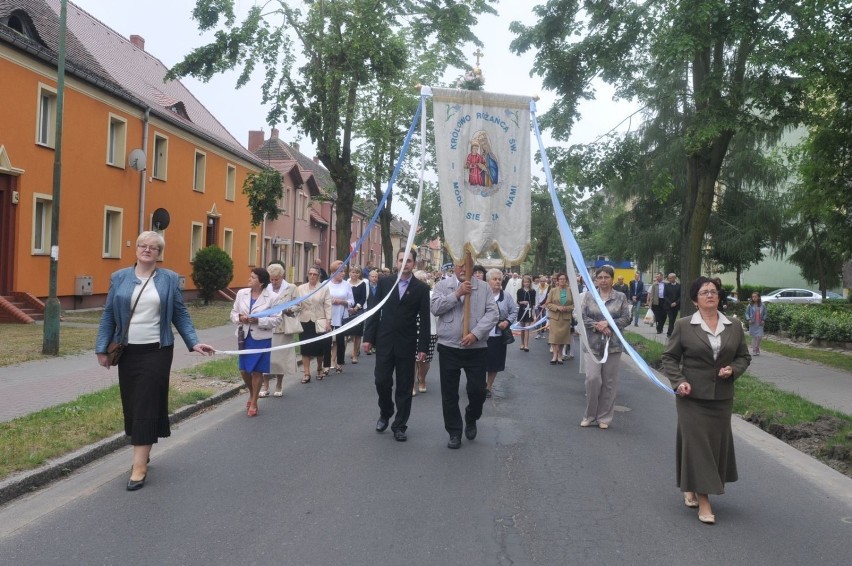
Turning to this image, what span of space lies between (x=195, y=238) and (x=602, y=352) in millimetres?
26165

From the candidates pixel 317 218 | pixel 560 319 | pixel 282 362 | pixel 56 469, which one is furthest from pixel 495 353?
pixel 317 218

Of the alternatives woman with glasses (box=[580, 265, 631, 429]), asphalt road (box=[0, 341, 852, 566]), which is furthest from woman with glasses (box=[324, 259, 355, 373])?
woman with glasses (box=[580, 265, 631, 429])

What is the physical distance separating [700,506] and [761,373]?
9.69 m

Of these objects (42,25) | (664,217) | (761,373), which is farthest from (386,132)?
(664,217)

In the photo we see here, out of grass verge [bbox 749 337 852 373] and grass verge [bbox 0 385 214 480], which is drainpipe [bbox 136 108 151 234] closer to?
grass verge [bbox 0 385 214 480]

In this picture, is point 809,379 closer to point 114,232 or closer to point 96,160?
point 96,160

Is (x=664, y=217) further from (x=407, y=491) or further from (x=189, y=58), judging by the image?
(x=407, y=491)

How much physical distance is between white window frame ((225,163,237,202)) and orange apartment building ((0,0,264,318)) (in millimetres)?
46

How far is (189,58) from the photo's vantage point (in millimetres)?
19750

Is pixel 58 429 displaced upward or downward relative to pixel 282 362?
downward

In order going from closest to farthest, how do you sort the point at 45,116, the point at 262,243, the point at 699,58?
1. the point at 699,58
2. the point at 45,116
3. the point at 262,243

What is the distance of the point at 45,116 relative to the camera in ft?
68.5

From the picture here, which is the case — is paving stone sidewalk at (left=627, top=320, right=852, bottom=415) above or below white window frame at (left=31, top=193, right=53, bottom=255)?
below

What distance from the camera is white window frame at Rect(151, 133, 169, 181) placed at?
2834 cm
